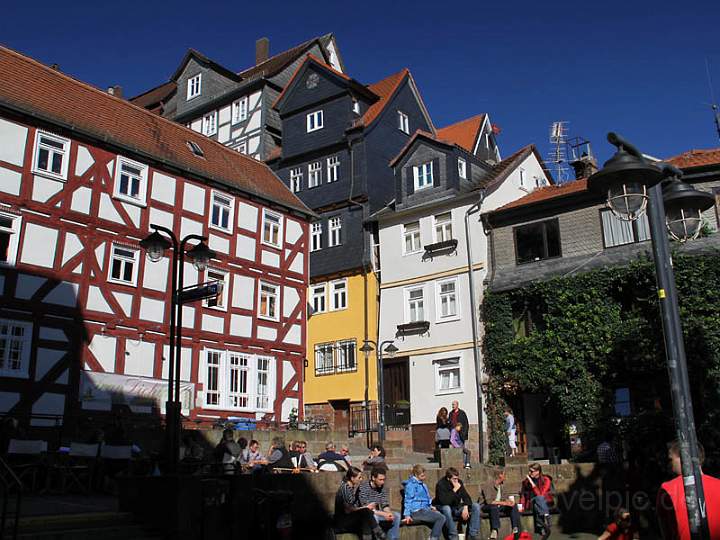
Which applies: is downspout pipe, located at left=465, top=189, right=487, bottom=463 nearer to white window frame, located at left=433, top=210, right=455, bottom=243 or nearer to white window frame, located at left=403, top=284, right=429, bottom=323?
white window frame, located at left=433, top=210, right=455, bottom=243

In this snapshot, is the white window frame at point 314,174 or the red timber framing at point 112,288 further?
the white window frame at point 314,174

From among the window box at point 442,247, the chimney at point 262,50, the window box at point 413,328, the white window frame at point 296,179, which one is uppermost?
the chimney at point 262,50

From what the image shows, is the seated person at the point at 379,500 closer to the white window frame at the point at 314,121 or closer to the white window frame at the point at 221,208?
the white window frame at the point at 221,208

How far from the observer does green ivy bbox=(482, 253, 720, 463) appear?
22.5 meters

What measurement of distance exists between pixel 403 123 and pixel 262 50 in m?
13.8

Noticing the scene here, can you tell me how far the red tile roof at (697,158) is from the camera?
82.3 ft

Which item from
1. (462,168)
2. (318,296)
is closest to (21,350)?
(318,296)

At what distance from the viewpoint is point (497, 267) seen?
28.6m

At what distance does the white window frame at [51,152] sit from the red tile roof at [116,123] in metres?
0.44

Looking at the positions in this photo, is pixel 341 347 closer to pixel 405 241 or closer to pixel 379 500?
pixel 405 241

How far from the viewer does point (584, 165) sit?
3212 centimetres

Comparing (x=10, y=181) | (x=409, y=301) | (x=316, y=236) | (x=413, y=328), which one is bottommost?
(x=413, y=328)

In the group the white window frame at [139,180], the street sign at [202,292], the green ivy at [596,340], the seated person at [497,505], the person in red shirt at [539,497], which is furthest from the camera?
the white window frame at [139,180]

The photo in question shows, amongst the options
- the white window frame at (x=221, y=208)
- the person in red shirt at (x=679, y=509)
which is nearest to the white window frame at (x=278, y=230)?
the white window frame at (x=221, y=208)
